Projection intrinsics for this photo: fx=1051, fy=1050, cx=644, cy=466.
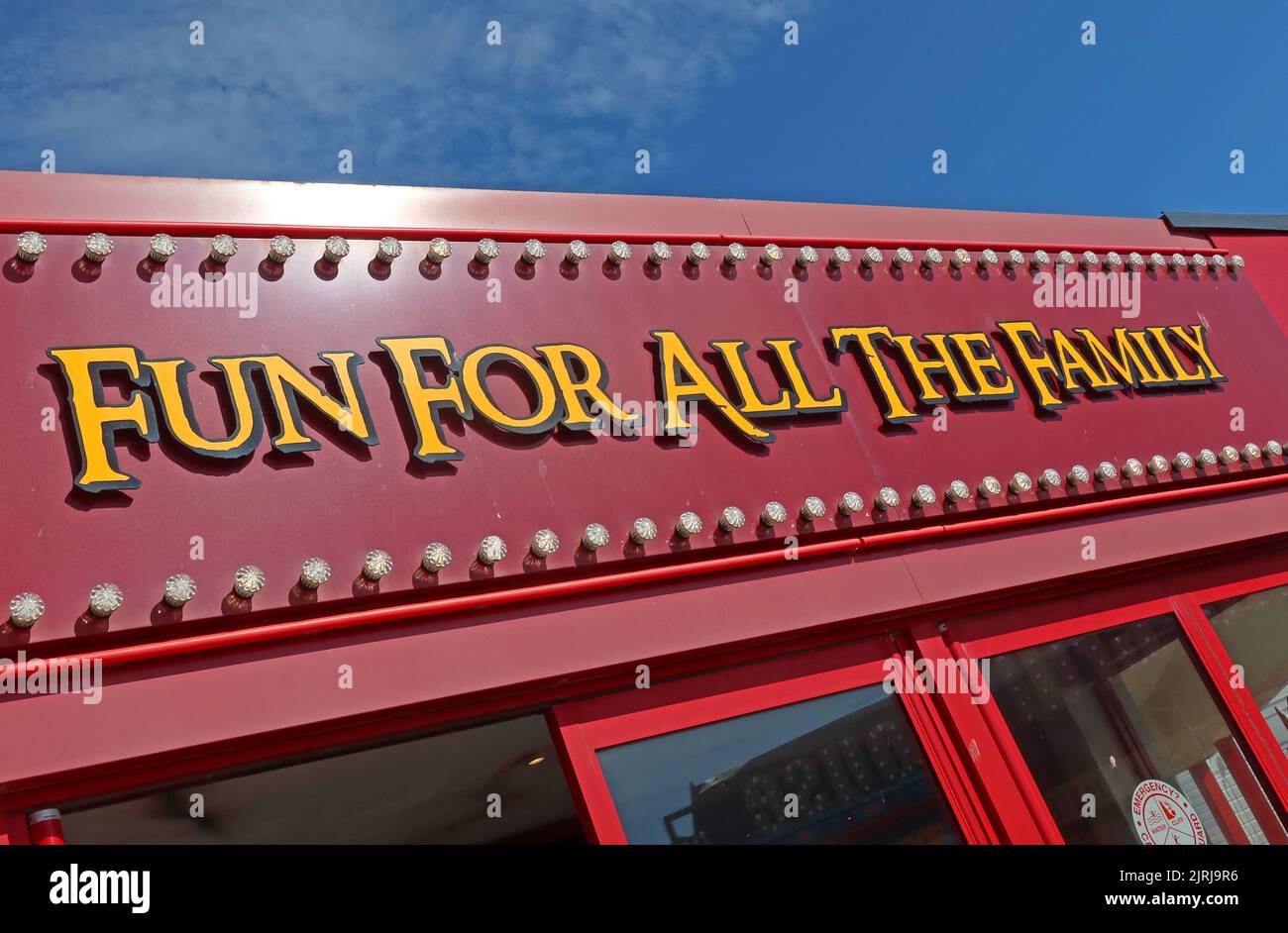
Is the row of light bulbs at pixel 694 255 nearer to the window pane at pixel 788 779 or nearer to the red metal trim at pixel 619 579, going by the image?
the red metal trim at pixel 619 579

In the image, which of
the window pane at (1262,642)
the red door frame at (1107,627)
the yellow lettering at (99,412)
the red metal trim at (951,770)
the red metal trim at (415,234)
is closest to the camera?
the yellow lettering at (99,412)

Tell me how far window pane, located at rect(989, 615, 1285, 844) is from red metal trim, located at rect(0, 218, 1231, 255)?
1.67 metres

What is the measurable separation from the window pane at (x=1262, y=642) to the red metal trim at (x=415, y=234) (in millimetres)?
1685

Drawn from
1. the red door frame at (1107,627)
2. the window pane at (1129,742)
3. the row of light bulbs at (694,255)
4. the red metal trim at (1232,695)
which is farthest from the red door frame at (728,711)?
the row of light bulbs at (694,255)

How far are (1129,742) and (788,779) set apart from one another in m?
1.41

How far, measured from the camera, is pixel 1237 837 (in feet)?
12.1

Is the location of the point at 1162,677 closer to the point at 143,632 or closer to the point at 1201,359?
the point at 1201,359

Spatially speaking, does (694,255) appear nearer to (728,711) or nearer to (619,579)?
(619,579)

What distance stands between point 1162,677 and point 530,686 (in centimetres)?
247

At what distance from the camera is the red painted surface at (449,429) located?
8.31ft

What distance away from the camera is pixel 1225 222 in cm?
536

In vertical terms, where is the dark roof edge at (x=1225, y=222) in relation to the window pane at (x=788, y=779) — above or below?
above

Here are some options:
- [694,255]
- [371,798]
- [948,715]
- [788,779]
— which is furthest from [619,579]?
[371,798]

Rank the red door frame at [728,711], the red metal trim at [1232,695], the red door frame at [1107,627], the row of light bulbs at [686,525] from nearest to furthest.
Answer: the row of light bulbs at [686,525] < the red door frame at [728,711] < the red door frame at [1107,627] < the red metal trim at [1232,695]
